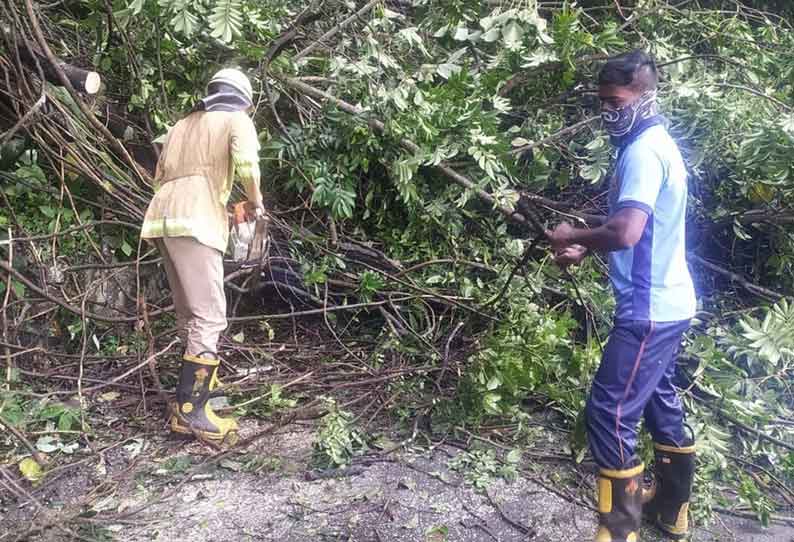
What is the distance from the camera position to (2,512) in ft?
8.26

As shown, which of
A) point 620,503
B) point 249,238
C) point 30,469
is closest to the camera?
point 620,503

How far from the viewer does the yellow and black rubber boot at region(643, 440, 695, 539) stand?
2494 millimetres

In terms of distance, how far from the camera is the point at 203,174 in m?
3.01

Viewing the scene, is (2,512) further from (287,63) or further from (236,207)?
(287,63)

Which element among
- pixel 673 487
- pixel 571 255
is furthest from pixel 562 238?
pixel 673 487

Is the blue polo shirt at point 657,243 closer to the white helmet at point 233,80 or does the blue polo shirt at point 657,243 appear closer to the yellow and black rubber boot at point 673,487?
the yellow and black rubber boot at point 673,487

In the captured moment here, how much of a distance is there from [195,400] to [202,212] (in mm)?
934

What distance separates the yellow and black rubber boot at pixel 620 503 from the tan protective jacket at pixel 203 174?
2009 mm

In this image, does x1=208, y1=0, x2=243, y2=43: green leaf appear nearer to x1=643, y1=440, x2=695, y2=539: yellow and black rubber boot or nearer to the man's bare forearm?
the man's bare forearm

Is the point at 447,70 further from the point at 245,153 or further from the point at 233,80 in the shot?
the point at 245,153

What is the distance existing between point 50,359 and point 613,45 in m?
4.00

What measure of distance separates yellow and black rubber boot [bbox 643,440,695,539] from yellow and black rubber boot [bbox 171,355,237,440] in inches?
79.7

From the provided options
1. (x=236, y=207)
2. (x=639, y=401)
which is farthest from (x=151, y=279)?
(x=639, y=401)

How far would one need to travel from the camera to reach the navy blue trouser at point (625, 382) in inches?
86.8
